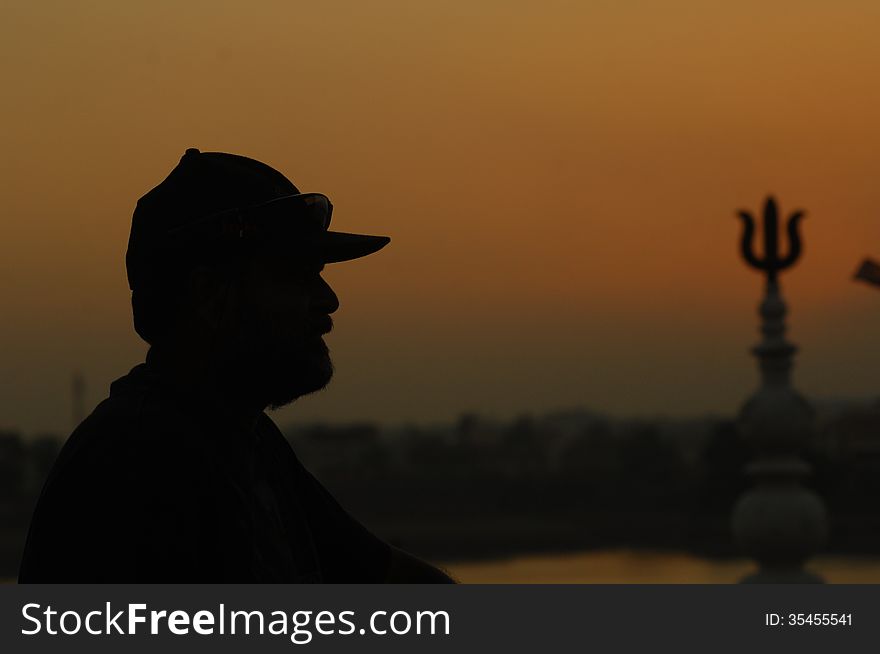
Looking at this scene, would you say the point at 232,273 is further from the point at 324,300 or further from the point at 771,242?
the point at 771,242

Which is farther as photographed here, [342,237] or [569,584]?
[569,584]

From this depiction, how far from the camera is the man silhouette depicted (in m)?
2.28

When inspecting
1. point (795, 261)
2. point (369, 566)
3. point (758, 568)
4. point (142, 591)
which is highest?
point (795, 261)

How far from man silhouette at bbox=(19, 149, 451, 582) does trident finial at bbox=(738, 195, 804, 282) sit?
931 centimetres

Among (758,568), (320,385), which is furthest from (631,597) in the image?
(758,568)

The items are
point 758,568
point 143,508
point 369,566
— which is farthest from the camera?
point 758,568

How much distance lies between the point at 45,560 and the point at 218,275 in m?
0.57

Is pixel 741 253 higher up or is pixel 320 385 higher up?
pixel 741 253

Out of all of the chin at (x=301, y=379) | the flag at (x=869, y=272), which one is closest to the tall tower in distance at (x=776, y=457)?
the flag at (x=869, y=272)

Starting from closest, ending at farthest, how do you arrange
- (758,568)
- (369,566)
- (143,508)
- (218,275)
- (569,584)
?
1. (143,508)
2. (218,275)
3. (369,566)
4. (569,584)
5. (758,568)

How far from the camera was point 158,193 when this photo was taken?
249 cm

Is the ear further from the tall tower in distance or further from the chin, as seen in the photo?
the tall tower in distance

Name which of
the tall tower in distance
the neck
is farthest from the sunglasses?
the tall tower in distance

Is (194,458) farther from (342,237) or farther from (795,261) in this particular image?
(795,261)
